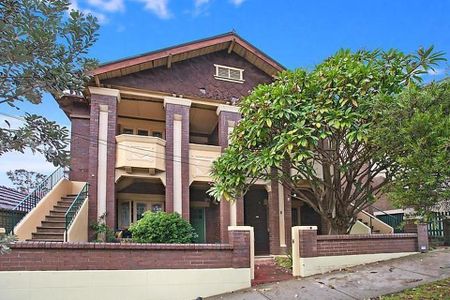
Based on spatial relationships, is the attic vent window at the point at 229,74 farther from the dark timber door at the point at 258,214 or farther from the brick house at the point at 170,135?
the dark timber door at the point at 258,214

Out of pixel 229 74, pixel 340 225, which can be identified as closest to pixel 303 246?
pixel 340 225

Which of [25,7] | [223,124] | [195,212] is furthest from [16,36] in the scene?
[195,212]

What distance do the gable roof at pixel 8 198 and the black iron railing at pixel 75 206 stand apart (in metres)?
2.48

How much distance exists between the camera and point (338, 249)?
11.4 metres

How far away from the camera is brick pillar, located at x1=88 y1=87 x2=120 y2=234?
14.7 meters

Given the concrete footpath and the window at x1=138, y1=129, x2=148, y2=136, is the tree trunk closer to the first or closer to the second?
the concrete footpath

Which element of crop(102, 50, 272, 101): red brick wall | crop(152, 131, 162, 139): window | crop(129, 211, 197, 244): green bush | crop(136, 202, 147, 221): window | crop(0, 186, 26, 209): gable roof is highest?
crop(102, 50, 272, 101): red brick wall

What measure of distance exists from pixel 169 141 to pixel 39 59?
42.1ft

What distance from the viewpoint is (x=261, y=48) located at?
1845cm

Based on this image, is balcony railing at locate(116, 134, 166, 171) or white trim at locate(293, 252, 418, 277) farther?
balcony railing at locate(116, 134, 166, 171)

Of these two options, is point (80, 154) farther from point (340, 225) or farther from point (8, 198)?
point (340, 225)

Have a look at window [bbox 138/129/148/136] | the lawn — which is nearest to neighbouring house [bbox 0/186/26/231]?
window [bbox 138/129/148/136]

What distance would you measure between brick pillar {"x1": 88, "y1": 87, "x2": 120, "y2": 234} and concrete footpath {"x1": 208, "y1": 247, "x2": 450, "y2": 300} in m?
6.73

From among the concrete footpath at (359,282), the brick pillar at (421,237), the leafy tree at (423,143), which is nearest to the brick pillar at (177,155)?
the concrete footpath at (359,282)
